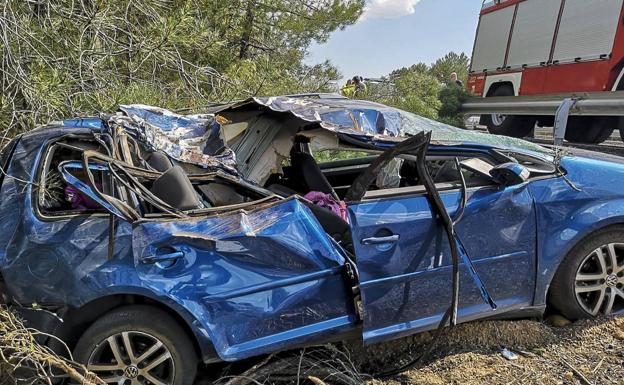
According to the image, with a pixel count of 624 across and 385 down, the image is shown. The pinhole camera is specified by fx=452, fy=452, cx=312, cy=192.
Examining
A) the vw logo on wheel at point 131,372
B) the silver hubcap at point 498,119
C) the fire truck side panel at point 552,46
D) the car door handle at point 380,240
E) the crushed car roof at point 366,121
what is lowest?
the vw logo on wheel at point 131,372

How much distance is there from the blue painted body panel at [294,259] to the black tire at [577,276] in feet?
0.35

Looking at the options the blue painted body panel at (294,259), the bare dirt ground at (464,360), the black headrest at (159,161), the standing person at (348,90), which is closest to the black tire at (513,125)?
the standing person at (348,90)

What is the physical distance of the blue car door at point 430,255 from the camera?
95.2 inches

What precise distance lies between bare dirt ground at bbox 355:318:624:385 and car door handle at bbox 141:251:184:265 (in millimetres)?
1238

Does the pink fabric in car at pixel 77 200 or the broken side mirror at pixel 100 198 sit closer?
the broken side mirror at pixel 100 198

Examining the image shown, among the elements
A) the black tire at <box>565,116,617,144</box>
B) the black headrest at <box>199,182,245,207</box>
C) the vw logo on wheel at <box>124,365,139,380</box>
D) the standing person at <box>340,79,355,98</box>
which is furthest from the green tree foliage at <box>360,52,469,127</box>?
the vw logo on wheel at <box>124,365,139,380</box>

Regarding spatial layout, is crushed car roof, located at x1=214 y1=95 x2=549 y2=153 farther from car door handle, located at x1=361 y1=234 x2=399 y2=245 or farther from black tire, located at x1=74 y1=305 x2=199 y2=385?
black tire, located at x1=74 y1=305 x2=199 y2=385

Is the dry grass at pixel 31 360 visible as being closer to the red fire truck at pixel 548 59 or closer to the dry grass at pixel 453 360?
the dry grass at pixel 453 360

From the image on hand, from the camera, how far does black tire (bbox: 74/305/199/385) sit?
7.28 feet

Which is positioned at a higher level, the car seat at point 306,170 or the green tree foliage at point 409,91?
the green tree foliage at point 409,91

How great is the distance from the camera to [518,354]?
8.82 feet

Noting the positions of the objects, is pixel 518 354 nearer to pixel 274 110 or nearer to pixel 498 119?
pixel 274 110

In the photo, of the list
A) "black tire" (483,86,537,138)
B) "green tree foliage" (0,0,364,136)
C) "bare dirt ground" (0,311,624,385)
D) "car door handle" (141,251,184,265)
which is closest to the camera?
"car door handle" (141,251,184,265)

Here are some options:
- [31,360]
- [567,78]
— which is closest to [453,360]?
[31,360]
